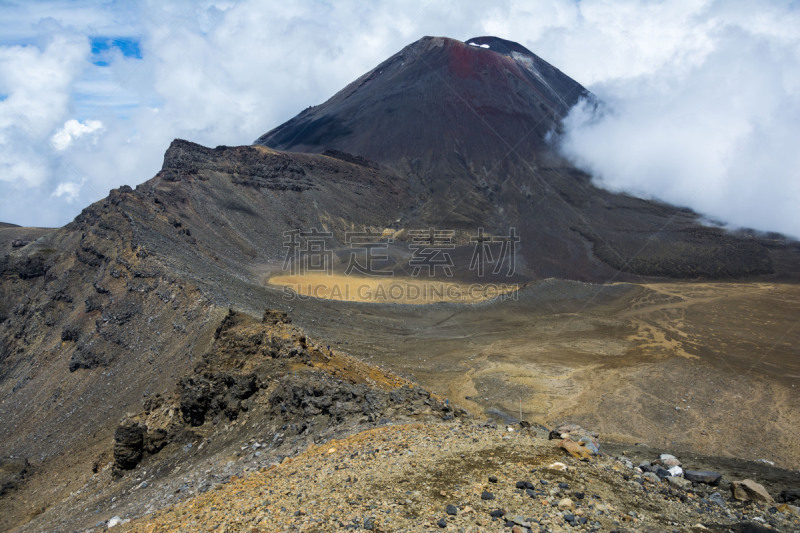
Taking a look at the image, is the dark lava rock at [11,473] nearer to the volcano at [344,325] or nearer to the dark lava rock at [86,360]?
the volcano at [344,325]

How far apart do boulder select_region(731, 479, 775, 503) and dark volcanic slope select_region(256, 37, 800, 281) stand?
132ft

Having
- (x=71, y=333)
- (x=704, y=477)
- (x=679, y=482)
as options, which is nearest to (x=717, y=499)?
(x=679, y=482)

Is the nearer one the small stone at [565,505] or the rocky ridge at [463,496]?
the rocky ridge at [463,496]

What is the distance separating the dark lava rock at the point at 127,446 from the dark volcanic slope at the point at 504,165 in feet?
130

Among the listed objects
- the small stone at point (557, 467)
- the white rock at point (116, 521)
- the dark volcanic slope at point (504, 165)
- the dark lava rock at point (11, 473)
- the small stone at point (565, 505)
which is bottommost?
the dark lava rock at point (11, 473)

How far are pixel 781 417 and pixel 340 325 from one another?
1889 centimetres

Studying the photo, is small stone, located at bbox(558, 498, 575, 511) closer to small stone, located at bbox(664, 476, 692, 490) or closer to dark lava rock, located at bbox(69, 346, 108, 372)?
small stone, located at bbox(664, 476, 692, 490)

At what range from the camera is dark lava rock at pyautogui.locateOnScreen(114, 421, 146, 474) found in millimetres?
10180

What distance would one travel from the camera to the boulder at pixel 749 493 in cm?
616

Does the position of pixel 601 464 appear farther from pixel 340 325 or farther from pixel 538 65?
pixel 538 65

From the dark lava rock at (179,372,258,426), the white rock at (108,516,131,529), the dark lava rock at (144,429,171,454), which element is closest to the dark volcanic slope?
the dark lava rock at (179,372,258,426)

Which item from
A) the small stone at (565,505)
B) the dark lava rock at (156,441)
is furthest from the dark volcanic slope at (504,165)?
the small stone at (565,505)

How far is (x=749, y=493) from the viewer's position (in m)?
6.23

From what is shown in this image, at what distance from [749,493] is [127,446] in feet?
35.5
